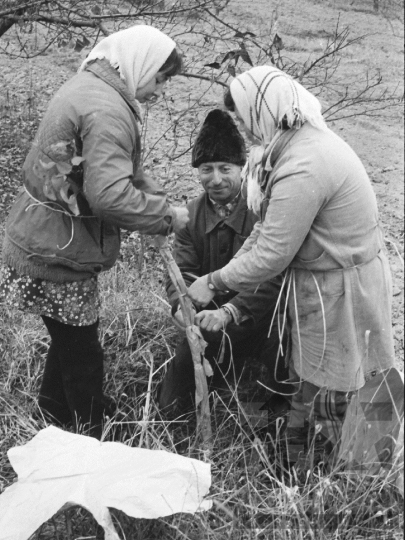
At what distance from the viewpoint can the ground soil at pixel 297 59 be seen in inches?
168

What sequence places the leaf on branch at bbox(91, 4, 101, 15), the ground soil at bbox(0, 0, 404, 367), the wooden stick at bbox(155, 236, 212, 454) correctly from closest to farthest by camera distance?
1. the wooden stick at bbox(155, 236, 212, 454)
2. the leaf on branch at bbox(91, 4, 101, 15)
3. the ground soil at bbox(0, 0, 404, 367)

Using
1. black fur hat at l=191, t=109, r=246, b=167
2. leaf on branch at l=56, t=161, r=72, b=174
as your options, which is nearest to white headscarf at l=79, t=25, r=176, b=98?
leaf on branch at l=56, t=161, r=72, b=174

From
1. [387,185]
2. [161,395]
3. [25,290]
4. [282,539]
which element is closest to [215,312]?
[161,395]

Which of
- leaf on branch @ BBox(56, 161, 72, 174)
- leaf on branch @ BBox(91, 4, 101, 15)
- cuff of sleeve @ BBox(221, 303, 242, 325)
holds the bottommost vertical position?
cuff of sleeve @ BBox(221, 303, 242, 325)

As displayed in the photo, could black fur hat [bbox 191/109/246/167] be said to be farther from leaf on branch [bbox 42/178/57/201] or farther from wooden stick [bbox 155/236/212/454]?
leaf on branch [bbox 42/178/57/201]

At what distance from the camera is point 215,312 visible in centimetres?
270

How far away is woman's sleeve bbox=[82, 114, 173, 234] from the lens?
85.7 inches

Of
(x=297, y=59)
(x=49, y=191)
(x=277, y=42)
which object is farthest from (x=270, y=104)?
(x=297, y=59)

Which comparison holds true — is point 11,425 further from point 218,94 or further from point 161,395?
point 218,94

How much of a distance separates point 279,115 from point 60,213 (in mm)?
808

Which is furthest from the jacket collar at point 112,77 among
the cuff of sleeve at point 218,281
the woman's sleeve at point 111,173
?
the cuff of sleeve at point 218,281

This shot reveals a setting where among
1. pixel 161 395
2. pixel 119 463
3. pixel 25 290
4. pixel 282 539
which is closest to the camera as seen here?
pixel 282 539

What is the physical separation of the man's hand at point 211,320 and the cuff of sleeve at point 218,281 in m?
0.24

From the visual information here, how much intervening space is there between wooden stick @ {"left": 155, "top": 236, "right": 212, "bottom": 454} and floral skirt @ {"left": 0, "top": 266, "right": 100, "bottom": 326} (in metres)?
0.31
